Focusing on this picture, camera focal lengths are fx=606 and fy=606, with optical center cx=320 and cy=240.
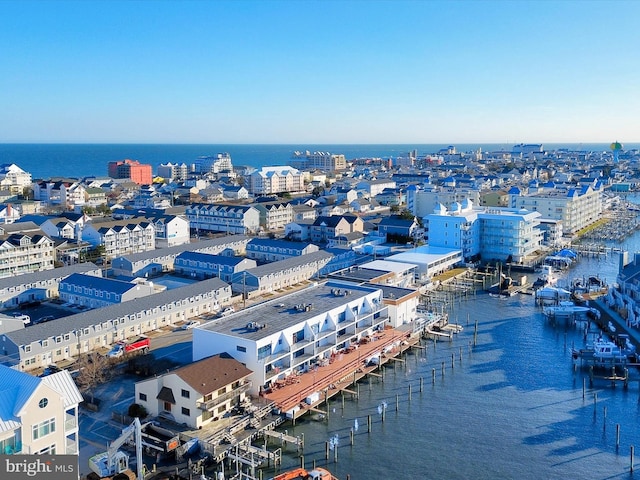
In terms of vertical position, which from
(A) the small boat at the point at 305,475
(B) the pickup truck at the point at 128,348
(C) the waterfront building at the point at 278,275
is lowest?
(A) the small boat at the point at 305,475

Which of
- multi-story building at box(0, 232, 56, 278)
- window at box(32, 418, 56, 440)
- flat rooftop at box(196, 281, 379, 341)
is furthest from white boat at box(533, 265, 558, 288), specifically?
multi-story building at box(0, 232, 56, 278)

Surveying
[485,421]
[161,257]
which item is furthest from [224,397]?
[161,257]

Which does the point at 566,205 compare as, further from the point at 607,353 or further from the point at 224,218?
the point at 607,353

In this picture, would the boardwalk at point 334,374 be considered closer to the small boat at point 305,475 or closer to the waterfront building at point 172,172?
the small boat at point 305,475

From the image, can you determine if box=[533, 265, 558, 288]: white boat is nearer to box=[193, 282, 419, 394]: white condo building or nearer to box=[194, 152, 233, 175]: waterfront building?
box=[193, 282, 419, 394]: white condo building

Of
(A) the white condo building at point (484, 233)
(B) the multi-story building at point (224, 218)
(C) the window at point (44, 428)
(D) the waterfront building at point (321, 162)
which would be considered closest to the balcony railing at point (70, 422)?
(C) the window at point (44, 428)
